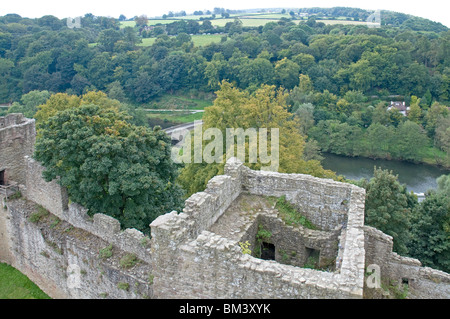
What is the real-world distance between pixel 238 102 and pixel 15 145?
52.7 ft

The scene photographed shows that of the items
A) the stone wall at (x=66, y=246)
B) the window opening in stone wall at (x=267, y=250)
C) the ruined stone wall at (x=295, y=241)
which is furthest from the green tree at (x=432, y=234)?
the stone wall at (x=66, y=246)

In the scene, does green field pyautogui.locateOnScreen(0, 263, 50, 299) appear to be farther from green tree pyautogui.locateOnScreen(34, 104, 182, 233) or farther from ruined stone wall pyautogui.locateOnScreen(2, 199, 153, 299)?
green tree pyautogui.locateOnScreen(34, 104, 182, 233)

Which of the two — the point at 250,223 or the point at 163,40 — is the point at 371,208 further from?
the point at 163,40

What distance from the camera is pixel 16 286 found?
17.5 meters

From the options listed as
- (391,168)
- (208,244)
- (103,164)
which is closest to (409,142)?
(391,168)

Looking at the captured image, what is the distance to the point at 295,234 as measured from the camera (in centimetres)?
1312

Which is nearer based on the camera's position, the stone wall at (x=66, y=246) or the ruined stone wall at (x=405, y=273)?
the ruined stone wall at (x=405, y=273)

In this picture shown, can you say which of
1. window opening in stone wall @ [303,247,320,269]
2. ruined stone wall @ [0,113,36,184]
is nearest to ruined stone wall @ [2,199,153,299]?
ruined stone wall @ [0,113,36,184]

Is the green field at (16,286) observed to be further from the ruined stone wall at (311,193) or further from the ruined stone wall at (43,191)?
the ruined stone wall at (311,193)

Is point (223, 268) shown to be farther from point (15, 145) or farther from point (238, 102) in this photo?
point (238, 102)

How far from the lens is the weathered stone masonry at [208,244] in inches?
371

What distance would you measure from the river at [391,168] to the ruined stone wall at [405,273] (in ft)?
129

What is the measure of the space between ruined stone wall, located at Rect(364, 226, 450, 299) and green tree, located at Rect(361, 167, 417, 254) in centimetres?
945
